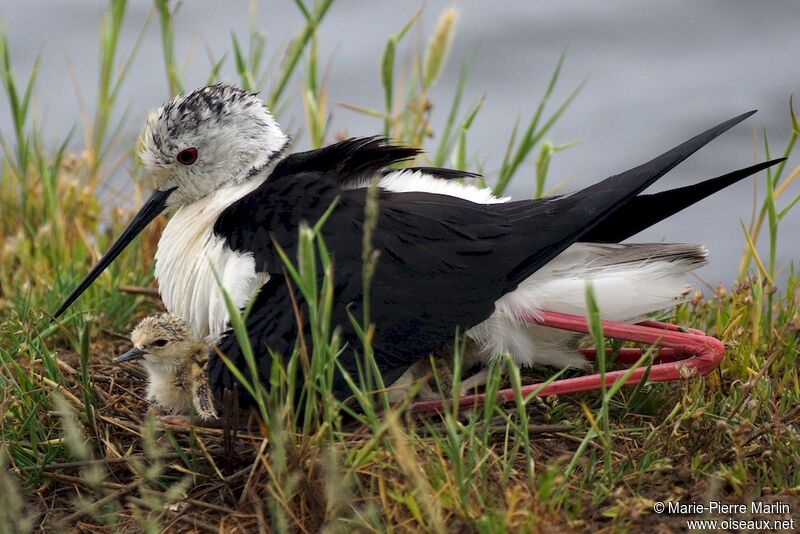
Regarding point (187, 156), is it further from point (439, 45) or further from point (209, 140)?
point (439, 45)

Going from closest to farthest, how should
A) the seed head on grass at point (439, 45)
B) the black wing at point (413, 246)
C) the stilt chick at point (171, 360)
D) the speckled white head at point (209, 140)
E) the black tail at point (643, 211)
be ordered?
the black wing at point (413, 246)
the stilt chick at point (171, 360)
the black tail at point (643, 211)
the speckled white head at point (209, 140)
the seed head on grass at point (439, 45)

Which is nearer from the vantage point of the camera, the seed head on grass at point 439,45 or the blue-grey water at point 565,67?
the seed head on grass at point 439,45

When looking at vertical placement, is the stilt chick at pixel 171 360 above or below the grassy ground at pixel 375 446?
above

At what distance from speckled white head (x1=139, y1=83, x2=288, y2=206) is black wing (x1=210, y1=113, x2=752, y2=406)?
394mm

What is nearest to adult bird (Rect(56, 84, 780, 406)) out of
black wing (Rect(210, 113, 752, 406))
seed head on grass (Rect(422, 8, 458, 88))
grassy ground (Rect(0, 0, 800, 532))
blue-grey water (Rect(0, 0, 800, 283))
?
black wing (Rect(210, 113, 752, 406))

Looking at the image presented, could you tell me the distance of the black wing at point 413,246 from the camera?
387 centimetres

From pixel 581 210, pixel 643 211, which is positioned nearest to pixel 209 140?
pixel 581 210

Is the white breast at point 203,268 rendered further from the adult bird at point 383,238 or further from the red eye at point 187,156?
the red eye at point 187,156

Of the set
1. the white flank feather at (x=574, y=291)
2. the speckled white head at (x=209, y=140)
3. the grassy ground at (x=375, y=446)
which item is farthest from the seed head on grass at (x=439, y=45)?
the white flank feather at (x=574, y=291)

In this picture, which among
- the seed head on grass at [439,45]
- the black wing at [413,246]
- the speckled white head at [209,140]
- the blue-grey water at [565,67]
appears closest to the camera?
the black wing at [413,246]

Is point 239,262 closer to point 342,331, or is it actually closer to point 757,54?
point 342,331

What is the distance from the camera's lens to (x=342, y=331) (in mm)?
3855

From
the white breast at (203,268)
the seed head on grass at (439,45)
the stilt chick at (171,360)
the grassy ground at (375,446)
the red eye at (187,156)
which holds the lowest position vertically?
the grassy ground at (375,446)

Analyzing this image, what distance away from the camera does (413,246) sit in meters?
3.93
